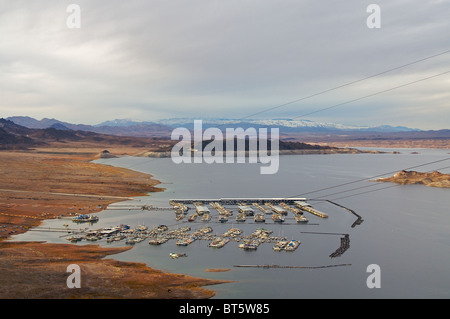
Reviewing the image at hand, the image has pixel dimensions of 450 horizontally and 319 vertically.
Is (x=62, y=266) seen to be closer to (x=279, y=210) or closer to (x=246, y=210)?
(x=246, y=210)

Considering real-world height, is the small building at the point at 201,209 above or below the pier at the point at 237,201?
below

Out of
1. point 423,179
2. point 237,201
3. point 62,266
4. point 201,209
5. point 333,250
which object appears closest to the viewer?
point 62,266

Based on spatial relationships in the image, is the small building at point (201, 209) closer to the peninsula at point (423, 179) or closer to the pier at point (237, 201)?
the pier at point (237, 201)

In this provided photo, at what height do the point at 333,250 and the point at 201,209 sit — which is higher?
the point at 201,209

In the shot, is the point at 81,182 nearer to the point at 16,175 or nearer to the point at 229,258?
the point at 16,175

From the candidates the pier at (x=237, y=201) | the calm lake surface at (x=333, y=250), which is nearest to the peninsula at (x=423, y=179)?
the calm lake surface at (x=333, y=250)

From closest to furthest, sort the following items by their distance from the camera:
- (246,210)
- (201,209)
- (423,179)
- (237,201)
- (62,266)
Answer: (62,266), (246,210), (201,209), (237,201), (423,179)

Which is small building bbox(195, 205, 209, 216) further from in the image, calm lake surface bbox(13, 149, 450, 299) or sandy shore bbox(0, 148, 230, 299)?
sandy shore bbox(0, 148, 230, 299)

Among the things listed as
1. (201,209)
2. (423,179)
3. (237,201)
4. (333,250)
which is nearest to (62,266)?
(333,250)

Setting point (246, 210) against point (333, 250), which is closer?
point (333, 250)

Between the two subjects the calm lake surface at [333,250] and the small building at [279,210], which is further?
the small building at [279,210]
